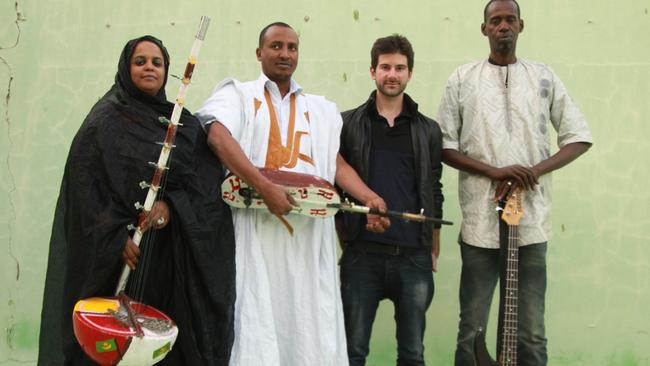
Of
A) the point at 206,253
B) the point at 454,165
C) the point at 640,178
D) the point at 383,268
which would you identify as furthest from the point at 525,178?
the point at 206,253

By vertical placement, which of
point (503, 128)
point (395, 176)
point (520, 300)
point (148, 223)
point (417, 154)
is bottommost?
point (520, 300)

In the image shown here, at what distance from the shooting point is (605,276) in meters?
5.18

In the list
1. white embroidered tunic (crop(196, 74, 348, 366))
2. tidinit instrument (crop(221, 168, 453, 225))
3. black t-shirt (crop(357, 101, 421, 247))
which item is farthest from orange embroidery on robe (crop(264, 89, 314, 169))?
black t-shirt (crop(357, 101, 421, 247))

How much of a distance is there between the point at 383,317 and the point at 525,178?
4.67 feet

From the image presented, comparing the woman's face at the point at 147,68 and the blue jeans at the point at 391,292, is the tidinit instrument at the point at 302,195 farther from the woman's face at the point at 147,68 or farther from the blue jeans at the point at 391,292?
the woman's face at the point at 147,68

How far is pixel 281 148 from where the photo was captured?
4289 millimetres

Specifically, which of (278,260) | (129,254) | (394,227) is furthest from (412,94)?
(129,254)

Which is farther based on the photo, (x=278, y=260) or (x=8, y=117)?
(x=8, y=117)

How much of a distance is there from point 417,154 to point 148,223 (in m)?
1.40

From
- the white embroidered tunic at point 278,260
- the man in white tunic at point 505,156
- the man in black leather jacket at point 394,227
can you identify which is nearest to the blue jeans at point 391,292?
the man in black leather jacket at point 394,227

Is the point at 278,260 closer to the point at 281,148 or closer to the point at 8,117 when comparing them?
the point at 281,148

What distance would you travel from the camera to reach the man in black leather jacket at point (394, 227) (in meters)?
4.43

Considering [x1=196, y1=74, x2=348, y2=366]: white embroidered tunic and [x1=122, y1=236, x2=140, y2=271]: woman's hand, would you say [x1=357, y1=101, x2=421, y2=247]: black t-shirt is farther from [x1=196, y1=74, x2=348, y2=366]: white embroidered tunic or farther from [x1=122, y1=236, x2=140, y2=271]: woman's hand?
[x1=122, y1=236, x2=140, y2=271]: woman's hand

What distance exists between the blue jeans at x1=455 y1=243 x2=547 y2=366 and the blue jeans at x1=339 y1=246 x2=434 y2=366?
0.23 m
